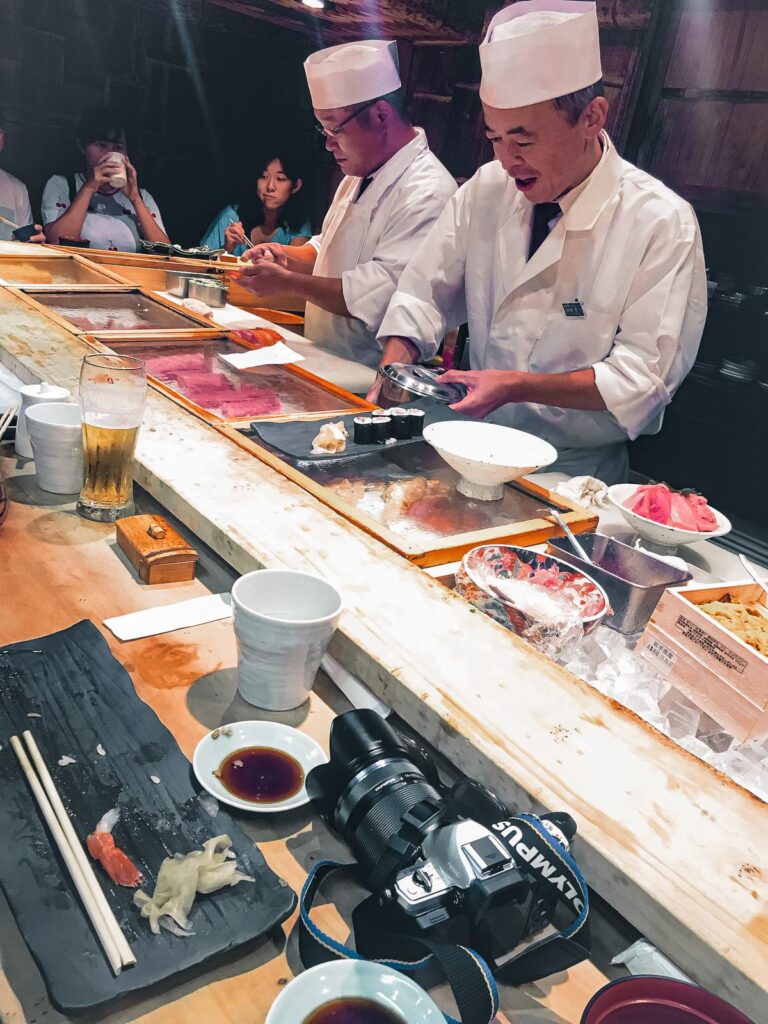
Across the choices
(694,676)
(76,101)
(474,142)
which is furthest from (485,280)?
(76,101)

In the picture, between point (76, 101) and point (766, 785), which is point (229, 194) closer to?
point (76, 101)

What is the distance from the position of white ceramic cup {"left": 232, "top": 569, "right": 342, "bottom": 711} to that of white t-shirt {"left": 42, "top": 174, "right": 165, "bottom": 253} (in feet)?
22.9

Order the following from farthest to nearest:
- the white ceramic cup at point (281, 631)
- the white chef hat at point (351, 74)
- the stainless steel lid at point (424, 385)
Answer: the white chef hat at point (351, 74) < the stainless steel lid at point (424, 385) < the white ceramic cup at point (281, 631)

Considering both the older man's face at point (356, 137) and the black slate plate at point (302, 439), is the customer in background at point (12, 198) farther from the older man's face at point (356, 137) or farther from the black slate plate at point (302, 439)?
the black slate plate at point (302, 439)

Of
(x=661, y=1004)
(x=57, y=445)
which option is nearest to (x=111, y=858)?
(x=661, y=1004)

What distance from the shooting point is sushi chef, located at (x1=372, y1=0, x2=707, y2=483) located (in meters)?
2.63

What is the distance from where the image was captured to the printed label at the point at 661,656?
1.36m

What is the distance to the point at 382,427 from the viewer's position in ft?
7.26

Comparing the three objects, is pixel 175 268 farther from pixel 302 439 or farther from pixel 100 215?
pixel 100 215

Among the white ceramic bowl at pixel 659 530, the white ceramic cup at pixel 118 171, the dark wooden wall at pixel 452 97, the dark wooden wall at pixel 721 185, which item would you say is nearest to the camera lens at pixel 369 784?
the white ceramic bowl at pixel 659 530

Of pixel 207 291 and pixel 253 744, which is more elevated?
pixel 207 291

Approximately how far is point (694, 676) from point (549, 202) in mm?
2124

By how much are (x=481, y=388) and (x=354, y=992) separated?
2.02 meters

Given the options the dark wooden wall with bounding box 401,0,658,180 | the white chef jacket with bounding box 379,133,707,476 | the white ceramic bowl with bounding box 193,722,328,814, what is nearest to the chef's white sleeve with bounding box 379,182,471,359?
the white chef jacket with bounding box 379,133,707,476
